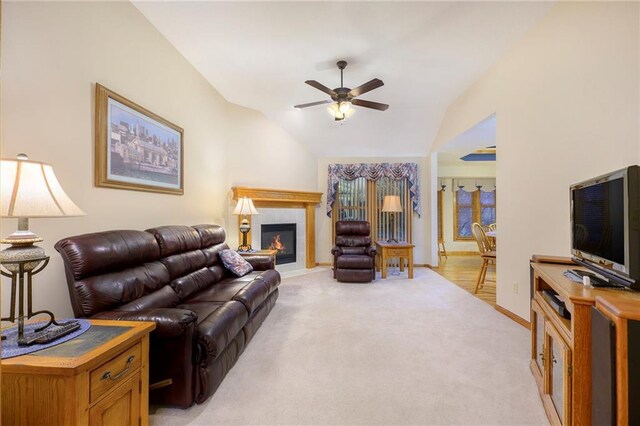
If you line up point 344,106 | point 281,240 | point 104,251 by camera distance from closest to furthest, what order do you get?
point 104,251, point 344,106, point 281,240

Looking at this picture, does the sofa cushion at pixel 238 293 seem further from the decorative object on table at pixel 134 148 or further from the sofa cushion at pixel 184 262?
the decorative object on table at pixel 134 148

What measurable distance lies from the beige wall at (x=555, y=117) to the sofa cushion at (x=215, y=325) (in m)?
2.79

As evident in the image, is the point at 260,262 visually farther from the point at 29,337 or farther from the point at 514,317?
the point at 514,317

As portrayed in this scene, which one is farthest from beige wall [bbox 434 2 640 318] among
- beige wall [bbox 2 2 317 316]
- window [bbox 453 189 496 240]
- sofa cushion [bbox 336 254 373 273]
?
window [bbox 453 189 496 240]

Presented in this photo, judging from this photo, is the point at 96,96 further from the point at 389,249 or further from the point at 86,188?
the point at 389,249

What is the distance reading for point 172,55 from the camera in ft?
10.2

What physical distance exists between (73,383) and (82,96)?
194 centimetres

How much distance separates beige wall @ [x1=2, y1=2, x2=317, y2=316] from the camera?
171cm

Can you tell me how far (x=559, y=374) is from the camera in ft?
5.02

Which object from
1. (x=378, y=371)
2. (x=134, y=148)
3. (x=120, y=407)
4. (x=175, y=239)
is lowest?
(x=378, y=371)

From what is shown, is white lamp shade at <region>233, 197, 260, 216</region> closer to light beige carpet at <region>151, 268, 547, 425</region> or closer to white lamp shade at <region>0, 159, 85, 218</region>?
light beige carpet at <region>151, 268, 547, 425</region>

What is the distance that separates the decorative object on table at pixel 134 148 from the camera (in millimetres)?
2238

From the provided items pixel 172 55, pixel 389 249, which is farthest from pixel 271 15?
pixel 389 249

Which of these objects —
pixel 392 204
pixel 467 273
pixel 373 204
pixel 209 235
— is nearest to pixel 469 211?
pixel 467 273
